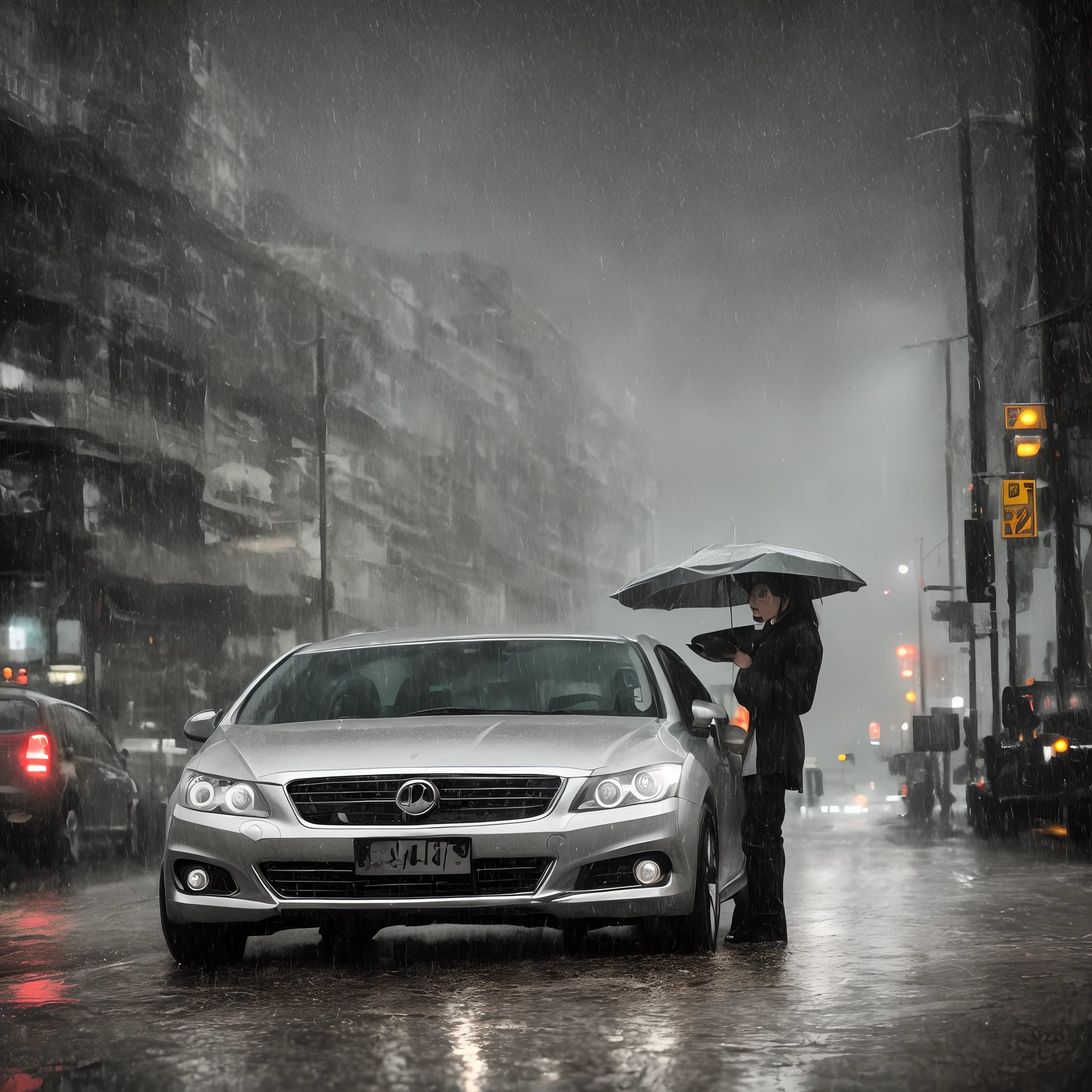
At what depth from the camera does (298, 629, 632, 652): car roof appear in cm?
799

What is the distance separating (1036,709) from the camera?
24125mm

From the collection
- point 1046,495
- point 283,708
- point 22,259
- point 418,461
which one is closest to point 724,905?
point 283,708

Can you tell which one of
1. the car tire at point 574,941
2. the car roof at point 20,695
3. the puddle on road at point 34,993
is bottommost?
the car tire at point 574,941

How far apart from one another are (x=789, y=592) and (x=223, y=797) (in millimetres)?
3055

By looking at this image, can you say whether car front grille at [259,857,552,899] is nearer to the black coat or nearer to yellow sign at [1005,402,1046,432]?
the black coat

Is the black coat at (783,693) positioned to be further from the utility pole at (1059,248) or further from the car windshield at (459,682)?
the utility pole at (1059,248)

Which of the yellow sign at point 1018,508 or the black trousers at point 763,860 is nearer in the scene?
the black trousers at point 763,860

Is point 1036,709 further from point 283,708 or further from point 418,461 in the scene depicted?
point 418,461

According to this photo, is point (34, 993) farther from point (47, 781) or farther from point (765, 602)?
point (47, 781)

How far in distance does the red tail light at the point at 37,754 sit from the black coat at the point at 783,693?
295 inches

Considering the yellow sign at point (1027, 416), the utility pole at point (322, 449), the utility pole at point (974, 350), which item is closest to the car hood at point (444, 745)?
the yellow sign at point (1027, 416)

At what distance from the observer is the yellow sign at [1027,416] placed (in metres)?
24.8

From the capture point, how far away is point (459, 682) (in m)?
7.82

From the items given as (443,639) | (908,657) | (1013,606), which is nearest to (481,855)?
(443,639)
